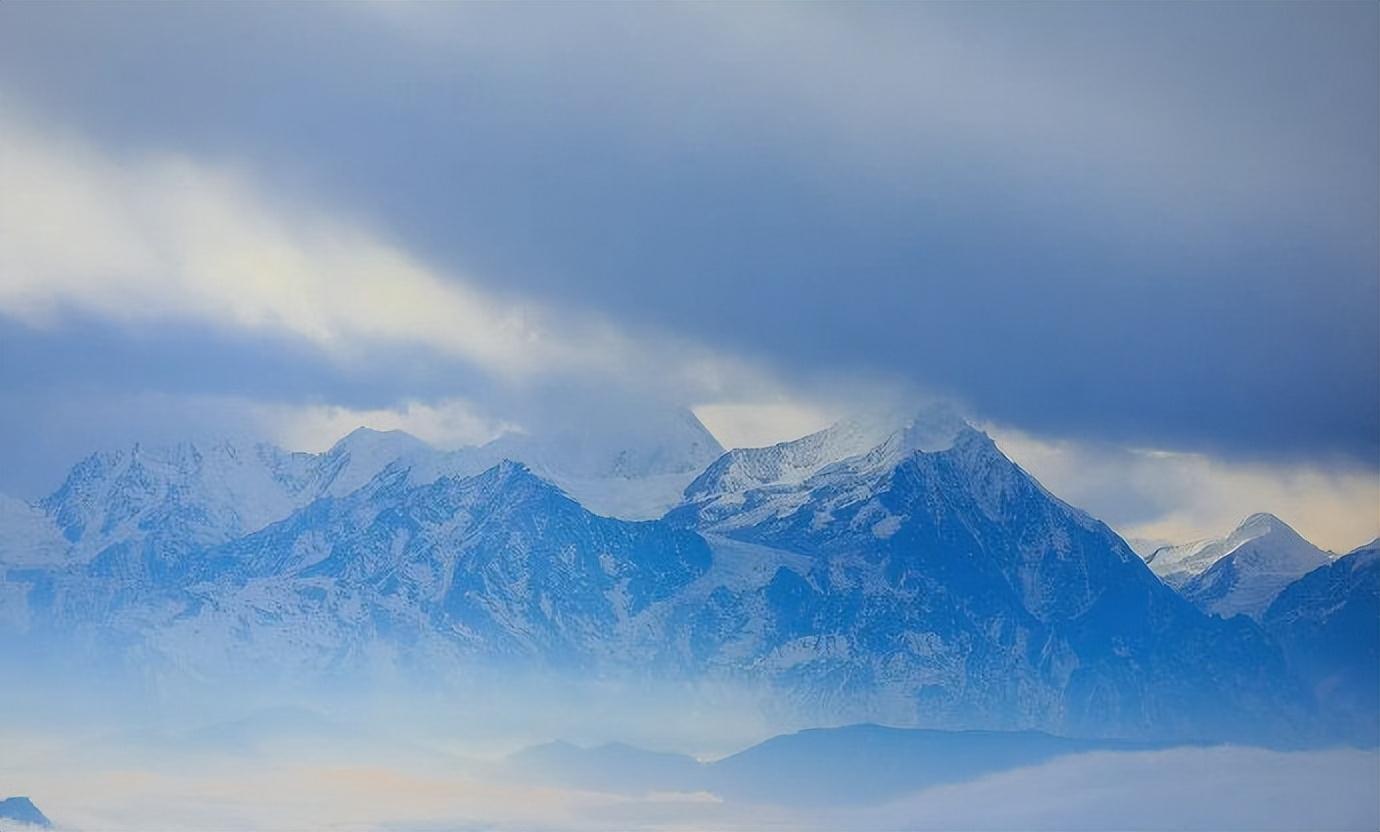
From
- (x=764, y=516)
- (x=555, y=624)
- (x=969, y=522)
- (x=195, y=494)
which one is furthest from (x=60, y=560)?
(x=969, y=522)

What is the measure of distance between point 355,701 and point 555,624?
15441 millimetres

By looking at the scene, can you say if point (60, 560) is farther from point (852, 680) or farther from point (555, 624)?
point (852, 680)

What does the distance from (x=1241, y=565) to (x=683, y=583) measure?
33.8m

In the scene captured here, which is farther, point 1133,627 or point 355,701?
point 1133,627

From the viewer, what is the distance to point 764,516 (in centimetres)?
9931

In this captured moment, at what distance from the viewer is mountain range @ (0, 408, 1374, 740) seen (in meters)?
82.6

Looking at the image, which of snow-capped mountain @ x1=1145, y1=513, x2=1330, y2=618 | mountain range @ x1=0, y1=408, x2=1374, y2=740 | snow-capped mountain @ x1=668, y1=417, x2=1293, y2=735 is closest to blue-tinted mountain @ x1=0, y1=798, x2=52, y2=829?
mountain range @ x1=0, y1=408, x2=1374, y2=740

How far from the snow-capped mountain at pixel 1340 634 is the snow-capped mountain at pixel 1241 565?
4.82 feet

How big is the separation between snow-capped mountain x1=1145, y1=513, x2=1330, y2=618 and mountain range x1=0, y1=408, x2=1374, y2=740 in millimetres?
523

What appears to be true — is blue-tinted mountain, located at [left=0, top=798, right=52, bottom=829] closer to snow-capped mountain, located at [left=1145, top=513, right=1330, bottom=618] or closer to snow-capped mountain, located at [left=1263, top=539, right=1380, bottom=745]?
snow-capped mountain, located at [left=1145, top=513, right=1330, bottom=618]

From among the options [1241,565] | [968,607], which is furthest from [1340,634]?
[968,607]

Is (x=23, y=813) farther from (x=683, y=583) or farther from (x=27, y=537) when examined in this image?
(x=683, y=583)

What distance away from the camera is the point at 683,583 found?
3797 inches

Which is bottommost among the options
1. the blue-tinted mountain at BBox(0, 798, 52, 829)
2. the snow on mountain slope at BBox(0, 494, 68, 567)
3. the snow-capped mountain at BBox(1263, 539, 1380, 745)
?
the blue-tinted mountain at BBox(0, 798, 52, 829)
